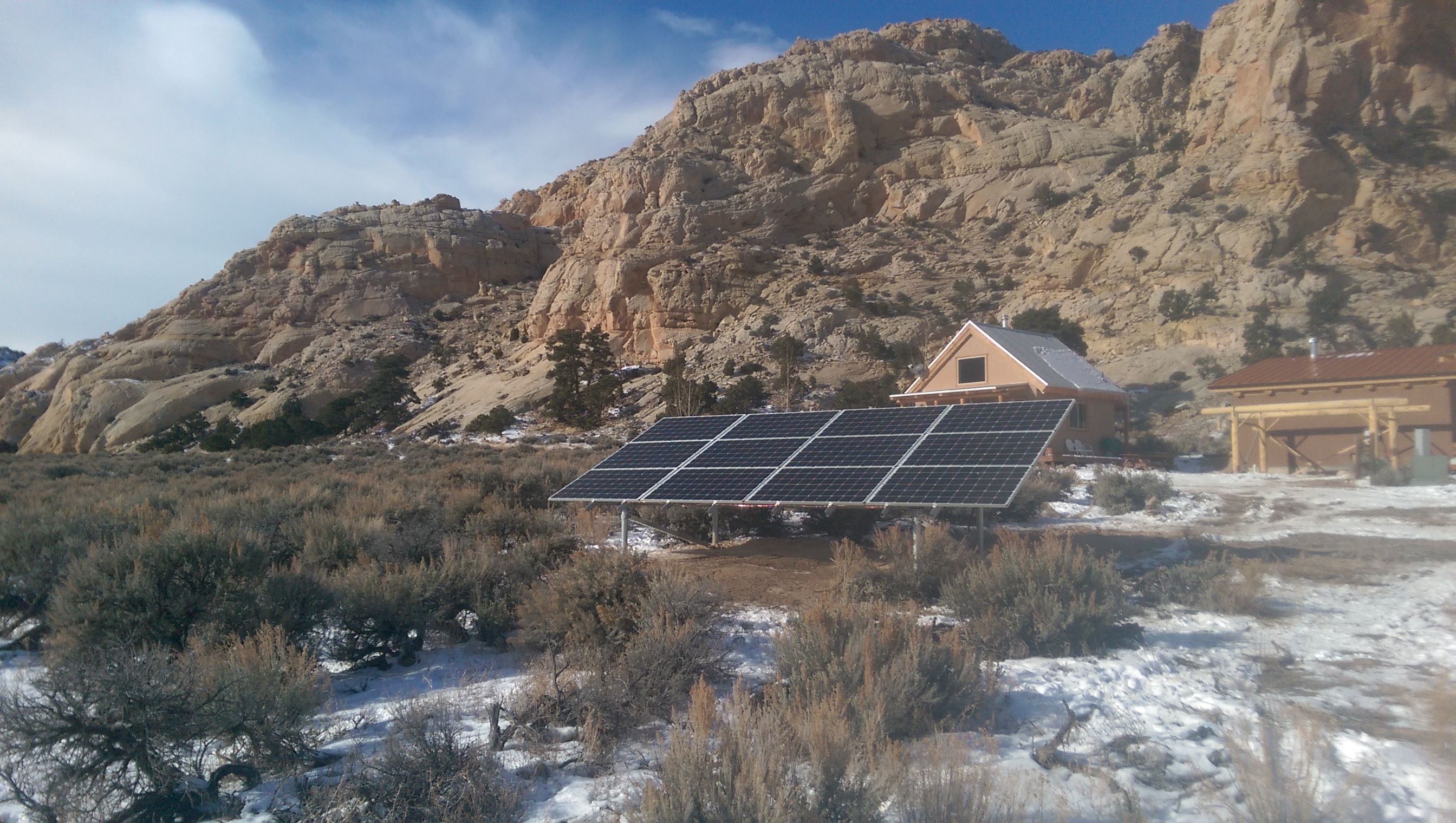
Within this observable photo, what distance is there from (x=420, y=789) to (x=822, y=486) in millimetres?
6725

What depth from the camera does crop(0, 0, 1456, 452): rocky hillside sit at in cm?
4194

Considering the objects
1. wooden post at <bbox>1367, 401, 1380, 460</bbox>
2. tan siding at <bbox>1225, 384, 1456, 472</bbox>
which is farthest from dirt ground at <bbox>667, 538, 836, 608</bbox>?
tan siding at <bbox>1225, 384, 1456, 472</bbox>

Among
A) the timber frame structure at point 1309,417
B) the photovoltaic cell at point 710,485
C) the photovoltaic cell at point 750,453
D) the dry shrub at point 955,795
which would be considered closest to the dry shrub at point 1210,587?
the photovoltaic cell at point 710,485

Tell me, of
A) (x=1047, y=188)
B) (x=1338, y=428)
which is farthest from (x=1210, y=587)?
(x=1047, y=188)

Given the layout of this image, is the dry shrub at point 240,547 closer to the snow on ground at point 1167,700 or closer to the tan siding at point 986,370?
the snow on ground at point 1167,700

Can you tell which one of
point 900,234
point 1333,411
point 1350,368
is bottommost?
point 1333,411

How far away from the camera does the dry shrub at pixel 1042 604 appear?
6844mm

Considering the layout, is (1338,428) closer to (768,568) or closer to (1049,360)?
(1049,360)

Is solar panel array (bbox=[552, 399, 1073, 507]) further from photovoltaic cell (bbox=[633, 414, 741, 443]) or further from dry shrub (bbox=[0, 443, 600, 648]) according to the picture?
dry shrub (bbox=[0, 443, 600, 648])

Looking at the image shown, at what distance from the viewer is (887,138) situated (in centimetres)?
7019

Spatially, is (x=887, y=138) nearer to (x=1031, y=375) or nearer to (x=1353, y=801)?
(x=1031, y=375)

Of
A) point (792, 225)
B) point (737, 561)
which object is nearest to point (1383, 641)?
point (737, 561)

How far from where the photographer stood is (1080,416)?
94.1 ft

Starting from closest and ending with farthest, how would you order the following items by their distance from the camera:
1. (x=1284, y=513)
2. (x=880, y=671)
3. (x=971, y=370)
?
(x=880, y=671)
(x=1284, y=513)
(x=971, y=370)
